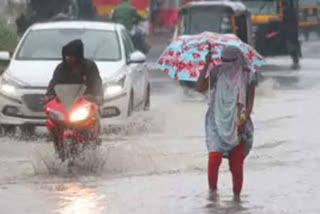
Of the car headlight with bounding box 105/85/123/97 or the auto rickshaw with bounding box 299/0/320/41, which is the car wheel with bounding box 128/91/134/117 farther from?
the auto rickshaw with bounding box 299/0/320/41

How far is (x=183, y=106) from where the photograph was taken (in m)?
23.1

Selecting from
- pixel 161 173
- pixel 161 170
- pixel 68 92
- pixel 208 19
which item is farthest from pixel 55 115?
pixel 208 19

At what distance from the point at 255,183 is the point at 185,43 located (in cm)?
404

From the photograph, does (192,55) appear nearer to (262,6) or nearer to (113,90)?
(113,90)

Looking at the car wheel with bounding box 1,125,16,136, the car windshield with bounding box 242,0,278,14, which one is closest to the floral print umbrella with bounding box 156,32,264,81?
the car wheel with bounding box 1,125,16,136

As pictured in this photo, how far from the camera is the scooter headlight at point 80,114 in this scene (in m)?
12.9

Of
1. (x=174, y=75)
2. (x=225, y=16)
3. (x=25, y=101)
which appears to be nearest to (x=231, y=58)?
(x=174, y=75)

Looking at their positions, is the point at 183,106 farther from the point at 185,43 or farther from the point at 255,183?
→ the point at 255,183

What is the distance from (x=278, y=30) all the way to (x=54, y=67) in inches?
785

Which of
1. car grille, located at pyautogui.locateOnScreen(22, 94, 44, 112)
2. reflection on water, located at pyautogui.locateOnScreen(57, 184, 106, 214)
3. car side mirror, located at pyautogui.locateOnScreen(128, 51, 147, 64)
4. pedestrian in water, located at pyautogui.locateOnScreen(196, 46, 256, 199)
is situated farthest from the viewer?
car side mirror, located at pyautogui.locateOnScreen(128, 51, 147, 64)

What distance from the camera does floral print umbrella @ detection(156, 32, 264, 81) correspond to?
50.4 feet

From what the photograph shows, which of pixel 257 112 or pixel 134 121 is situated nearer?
pixel 134 121

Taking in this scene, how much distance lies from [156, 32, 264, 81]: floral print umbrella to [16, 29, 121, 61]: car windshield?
2.12 metres

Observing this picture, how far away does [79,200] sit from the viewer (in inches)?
458
